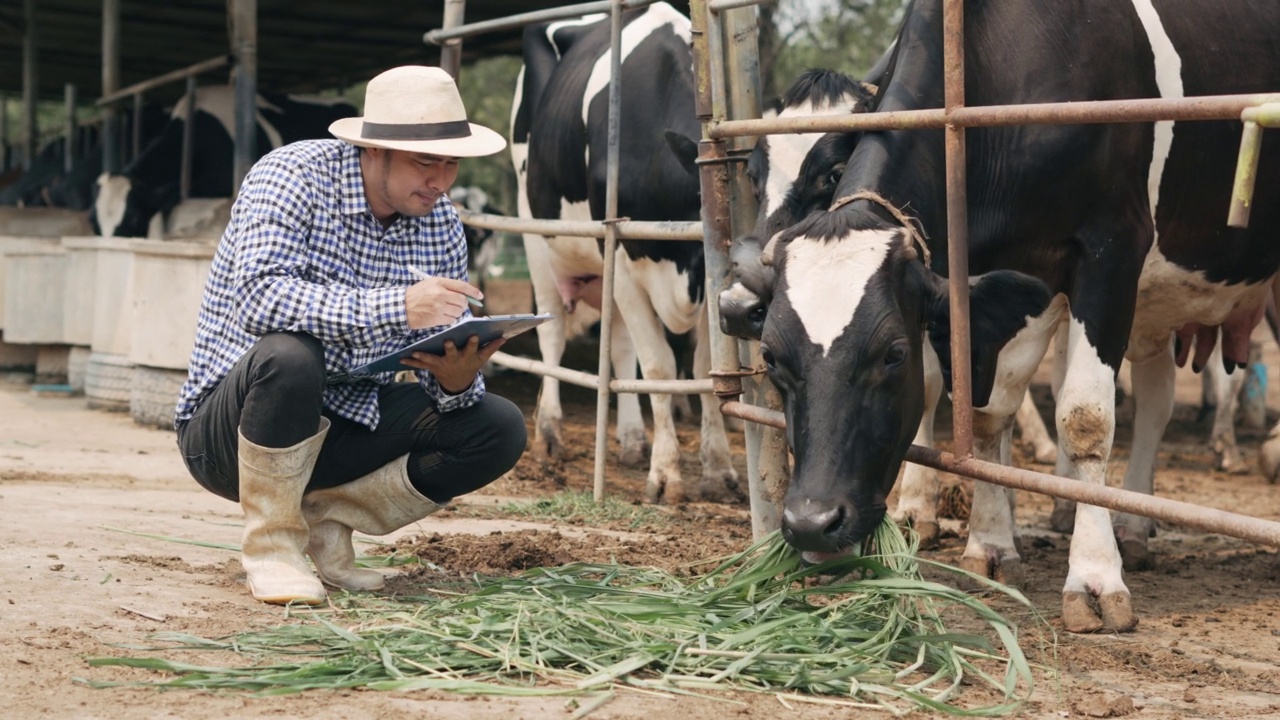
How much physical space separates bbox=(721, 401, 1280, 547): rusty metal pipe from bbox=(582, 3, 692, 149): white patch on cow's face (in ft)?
10.7

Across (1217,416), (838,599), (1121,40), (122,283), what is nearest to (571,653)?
(838,599)

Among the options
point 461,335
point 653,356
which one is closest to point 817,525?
point 461,335

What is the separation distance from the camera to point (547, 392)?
24.7 ft

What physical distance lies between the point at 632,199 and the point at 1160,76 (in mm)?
2669

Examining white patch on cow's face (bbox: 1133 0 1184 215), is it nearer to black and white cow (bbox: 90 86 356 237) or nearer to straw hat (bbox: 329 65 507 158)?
straw hat (bbox: 329 65 507 158)

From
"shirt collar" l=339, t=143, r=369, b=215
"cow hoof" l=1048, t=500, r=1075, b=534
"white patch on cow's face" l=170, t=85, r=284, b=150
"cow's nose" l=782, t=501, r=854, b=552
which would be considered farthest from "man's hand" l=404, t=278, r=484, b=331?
"white patch on cow's face" l=170, t=85, r=284, b=150

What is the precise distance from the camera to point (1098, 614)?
4.05m

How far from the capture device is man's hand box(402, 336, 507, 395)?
3768 mm

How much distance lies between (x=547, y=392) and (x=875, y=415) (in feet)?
13.5

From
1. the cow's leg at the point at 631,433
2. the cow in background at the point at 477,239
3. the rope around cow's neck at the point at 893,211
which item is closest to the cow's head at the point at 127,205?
the cow in background at the point at 477,239

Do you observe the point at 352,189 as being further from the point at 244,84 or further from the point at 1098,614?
the point at 244,84

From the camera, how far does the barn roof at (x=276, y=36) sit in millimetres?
13227

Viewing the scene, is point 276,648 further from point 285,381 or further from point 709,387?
point 709,387

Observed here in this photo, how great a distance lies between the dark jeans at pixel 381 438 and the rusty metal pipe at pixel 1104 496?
80 centimetres
